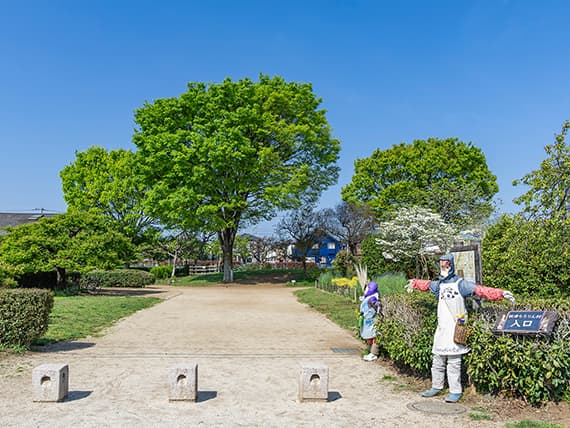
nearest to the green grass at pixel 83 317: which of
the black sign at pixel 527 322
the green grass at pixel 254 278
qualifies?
the black sign at pixel 527 322

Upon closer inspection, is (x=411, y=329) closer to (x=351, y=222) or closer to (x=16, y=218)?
(x=351, y=222)

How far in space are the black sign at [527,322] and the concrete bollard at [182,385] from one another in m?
3.37

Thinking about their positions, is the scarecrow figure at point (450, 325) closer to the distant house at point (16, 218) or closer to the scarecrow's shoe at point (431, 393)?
the scarecrow's shoe at point (431, 393)

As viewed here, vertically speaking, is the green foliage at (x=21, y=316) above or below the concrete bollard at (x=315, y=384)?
above

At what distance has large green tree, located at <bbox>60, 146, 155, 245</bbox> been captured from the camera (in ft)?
131

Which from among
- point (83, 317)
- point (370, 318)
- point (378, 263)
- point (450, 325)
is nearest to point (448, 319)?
point (450, 325)

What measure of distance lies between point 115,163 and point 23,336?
3494 cm

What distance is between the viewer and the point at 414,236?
23.3 m

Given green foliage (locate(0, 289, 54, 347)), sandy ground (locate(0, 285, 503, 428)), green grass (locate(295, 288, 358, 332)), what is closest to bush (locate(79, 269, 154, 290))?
green grass (locate(295, 288, 358, 332))

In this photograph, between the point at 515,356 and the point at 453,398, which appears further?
the point at 453,398

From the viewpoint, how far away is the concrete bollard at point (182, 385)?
5691mm

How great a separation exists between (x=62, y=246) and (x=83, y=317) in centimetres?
860

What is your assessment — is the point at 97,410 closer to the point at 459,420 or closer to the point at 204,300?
the point at 459,420

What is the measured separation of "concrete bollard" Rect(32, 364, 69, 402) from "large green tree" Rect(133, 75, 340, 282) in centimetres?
2252
